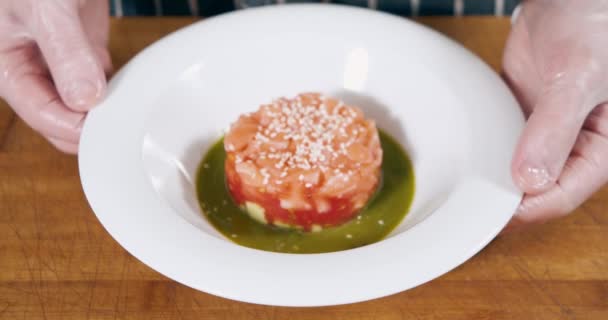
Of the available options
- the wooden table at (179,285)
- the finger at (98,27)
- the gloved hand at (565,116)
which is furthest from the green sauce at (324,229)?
the finger at (98,27)

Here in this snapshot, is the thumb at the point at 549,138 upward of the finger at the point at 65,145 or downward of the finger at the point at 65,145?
upward

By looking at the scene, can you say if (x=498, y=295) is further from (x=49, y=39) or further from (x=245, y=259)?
(x=49, y=39)

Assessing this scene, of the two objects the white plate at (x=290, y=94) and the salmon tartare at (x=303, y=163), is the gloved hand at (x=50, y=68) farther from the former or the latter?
the salmon tartare at (x=303, y=163)

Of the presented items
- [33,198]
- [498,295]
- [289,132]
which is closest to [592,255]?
[498,295]

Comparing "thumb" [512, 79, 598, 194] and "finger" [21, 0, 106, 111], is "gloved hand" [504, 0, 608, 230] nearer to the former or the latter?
"thumb" [512, 79, 598, 194]

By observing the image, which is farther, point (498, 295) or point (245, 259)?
point (498, 295)

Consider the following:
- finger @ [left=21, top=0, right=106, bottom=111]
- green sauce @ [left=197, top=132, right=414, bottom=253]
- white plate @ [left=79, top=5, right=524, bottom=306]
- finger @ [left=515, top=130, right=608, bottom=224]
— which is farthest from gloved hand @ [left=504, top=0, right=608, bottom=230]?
finger @ [left=21, top=0, right=106, bottom=111]
